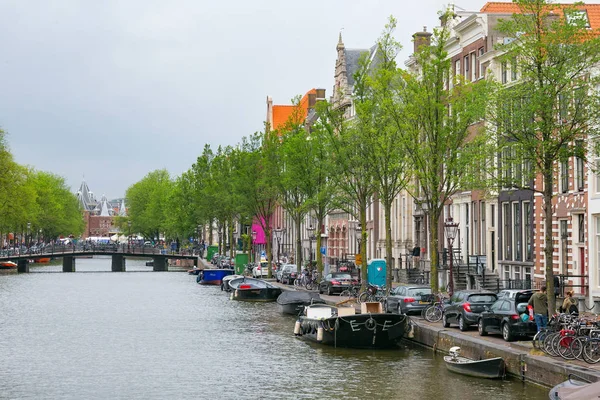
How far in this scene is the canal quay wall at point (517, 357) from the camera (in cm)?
2883

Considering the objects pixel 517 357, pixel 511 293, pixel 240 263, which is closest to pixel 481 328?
pixel 511 293

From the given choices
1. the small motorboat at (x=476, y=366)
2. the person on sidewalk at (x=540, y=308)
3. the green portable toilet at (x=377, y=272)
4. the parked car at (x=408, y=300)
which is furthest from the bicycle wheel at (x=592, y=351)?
the green portable toilet at (x=377, y=272)

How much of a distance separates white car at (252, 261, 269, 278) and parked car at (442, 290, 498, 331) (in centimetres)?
5876

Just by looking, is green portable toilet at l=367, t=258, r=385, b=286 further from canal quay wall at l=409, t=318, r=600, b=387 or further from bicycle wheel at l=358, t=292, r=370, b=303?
canal quay wall at l=409, t=318, r=600, b=387

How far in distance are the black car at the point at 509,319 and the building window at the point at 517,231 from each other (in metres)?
22.2

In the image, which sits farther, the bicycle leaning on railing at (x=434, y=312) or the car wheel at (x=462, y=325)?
the bicycle leaning on railing at (x=434, y=312)

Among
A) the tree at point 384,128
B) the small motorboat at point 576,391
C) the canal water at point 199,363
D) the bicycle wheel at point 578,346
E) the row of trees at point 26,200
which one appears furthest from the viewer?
the row of trees at point 26,200

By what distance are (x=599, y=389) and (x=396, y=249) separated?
219 ft

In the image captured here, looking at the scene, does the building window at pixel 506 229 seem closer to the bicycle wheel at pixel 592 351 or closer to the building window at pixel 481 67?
the building window at pixel 481 67

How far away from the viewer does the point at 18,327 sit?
54.1m

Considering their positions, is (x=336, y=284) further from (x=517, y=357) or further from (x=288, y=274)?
(x=517, y=357)

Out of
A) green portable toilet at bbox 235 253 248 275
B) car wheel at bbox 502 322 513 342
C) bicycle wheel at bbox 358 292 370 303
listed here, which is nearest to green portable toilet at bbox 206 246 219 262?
green portable toilet at bbox 235 253 248 275

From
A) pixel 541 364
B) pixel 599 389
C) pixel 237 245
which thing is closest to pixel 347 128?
pixel 541 364

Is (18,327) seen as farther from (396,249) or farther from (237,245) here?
(237,245)
